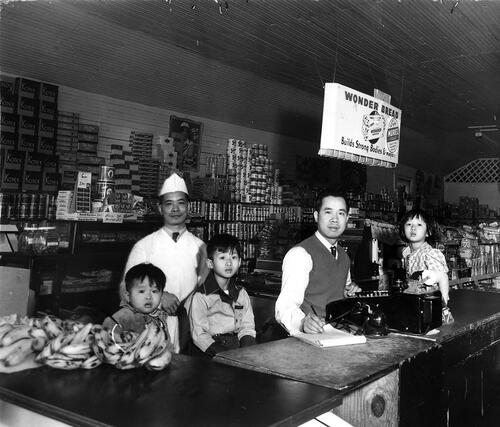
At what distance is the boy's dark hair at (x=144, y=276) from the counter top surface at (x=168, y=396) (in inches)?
43.3

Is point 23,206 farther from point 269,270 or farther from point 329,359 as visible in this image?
point 329,359

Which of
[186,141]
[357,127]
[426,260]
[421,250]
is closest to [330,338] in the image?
[426,260]

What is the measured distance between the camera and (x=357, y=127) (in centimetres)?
398

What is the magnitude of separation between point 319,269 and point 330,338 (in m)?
0.70

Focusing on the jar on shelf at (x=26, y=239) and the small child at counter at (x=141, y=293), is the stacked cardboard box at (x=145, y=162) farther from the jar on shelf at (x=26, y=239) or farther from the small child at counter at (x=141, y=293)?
the small child at counter at (x=141, y=293)

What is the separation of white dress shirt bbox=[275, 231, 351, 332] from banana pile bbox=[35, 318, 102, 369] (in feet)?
3.60

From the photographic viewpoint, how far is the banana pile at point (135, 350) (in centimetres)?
166

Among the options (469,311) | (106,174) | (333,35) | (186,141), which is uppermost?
(333,35)

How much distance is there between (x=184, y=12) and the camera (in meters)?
4.93

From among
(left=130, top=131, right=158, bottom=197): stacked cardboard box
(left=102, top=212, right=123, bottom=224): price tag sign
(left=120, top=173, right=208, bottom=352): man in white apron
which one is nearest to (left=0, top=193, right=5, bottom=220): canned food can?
(left=102, top=212, right=123, bottom=224): price tag sign

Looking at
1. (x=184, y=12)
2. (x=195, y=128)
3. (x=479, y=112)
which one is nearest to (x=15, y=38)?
(x=184, y=12)

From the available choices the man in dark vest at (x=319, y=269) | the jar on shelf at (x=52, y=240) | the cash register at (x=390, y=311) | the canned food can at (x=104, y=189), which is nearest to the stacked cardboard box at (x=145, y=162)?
the canned food can at (x=104, y=189)

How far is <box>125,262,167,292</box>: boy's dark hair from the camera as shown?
2.79 meters

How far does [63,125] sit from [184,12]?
1.87 metres
